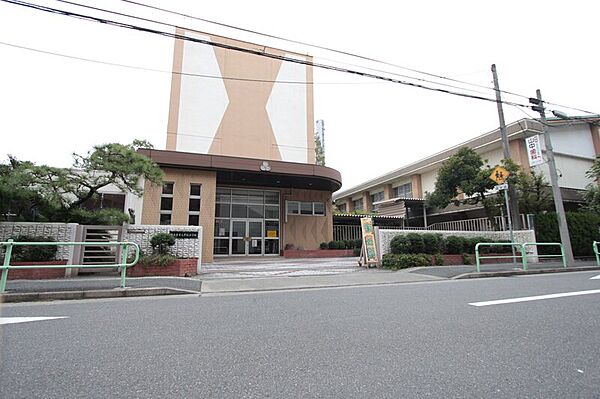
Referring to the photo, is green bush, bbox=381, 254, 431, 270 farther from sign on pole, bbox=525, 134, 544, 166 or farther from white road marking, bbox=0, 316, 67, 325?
white road marking, bbox=0, 316, 67, 325

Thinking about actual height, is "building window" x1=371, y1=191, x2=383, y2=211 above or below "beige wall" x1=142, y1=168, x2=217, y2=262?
above

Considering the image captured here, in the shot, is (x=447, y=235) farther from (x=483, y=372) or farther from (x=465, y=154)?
(x=483, y=372)

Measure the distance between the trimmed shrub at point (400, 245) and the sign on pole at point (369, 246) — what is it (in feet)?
2.45

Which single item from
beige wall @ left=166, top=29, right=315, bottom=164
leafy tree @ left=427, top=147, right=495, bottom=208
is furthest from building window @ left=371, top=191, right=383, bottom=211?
leafy tree @ left=427, top=147, right=495, bottom=208

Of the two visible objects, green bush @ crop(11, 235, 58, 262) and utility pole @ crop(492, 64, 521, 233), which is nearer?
green bush @ crop(11, 235, 58, 262)

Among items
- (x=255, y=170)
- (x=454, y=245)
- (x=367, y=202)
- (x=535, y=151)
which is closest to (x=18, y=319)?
(x=255, y=170)

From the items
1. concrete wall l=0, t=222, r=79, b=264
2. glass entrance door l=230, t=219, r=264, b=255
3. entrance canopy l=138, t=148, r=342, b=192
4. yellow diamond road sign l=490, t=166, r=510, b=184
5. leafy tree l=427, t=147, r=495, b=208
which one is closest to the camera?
concrete wall l=0, t=222, r=79, b=264

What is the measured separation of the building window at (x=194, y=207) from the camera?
15617mm

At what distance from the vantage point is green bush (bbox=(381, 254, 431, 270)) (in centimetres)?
1171

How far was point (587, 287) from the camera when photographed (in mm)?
7199

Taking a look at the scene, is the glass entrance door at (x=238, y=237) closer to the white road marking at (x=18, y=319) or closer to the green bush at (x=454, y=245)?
the green bush at (x=454, y=245)

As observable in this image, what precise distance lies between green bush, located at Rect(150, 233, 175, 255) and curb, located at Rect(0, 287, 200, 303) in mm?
3119

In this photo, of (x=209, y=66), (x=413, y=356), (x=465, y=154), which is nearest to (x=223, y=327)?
(x=413, y=356)

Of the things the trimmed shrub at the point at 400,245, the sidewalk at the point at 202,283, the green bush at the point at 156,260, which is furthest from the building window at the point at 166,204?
the trimmed shrub at the point at 400,245
